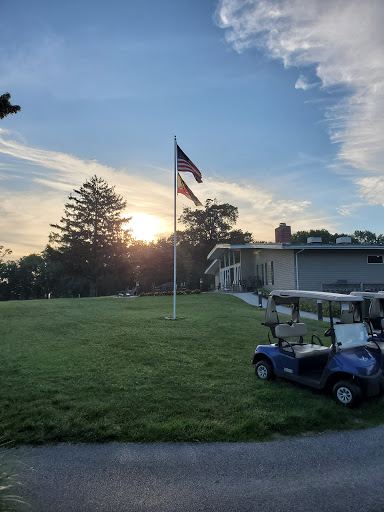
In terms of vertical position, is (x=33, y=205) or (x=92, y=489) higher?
(x=33, y=205)

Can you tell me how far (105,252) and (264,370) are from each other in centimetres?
4845

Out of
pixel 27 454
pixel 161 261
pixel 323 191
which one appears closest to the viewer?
pixel 27 454

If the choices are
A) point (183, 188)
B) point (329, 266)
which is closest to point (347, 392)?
point (183, 188)

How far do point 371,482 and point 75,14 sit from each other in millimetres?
11475

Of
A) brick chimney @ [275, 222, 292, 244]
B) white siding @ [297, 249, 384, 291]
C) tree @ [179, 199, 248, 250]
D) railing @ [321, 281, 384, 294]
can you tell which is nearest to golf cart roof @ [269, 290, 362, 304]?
white siding @ [297, 249, 384, 291]

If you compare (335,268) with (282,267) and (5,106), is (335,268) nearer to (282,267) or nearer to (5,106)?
(282,267)

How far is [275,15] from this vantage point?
422 inches

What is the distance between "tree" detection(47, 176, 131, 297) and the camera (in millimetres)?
51250

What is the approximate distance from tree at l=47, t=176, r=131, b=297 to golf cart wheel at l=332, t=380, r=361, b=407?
48.6 meters

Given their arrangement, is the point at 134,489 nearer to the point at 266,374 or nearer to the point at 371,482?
the point at 371,482

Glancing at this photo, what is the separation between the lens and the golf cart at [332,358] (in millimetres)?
5527

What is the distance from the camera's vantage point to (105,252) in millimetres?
52969

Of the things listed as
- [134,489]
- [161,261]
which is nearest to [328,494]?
[134,489]

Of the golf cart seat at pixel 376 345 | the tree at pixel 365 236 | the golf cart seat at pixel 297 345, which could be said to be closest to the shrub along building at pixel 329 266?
the golf cart seat at pixel 376 345
